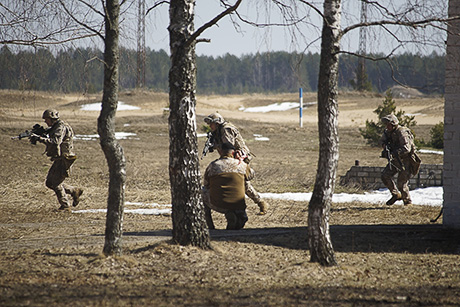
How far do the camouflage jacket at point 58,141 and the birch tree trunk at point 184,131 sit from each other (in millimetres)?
5472

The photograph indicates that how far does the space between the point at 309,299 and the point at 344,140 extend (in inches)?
1177

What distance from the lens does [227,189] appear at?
1012 centimetres

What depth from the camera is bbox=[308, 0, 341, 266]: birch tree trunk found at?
22.8ft

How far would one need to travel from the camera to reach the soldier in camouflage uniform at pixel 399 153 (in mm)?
13391

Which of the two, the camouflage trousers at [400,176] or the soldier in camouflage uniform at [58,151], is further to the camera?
the camouflage trousers at [400,176]

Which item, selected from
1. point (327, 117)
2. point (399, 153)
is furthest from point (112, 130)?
point (399, 153)

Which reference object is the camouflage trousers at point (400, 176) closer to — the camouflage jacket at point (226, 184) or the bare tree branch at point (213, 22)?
the camouflage jacket at point (226, 184)

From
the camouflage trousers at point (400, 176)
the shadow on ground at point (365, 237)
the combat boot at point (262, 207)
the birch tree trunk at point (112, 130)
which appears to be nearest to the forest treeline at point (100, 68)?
the birch tree trunk at point (112, 130)

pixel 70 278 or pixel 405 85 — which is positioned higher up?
pixel 405 85

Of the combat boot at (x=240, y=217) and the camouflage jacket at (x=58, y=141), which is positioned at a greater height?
the camouflage jacket at (x=58, y=141)

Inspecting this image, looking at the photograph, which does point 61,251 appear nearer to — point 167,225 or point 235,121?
point 167,225

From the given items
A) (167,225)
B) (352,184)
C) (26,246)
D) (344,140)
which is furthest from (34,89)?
(344,140)

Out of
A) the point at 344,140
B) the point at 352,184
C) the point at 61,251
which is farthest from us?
the point at 344,140

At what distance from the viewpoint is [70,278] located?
255 inches
